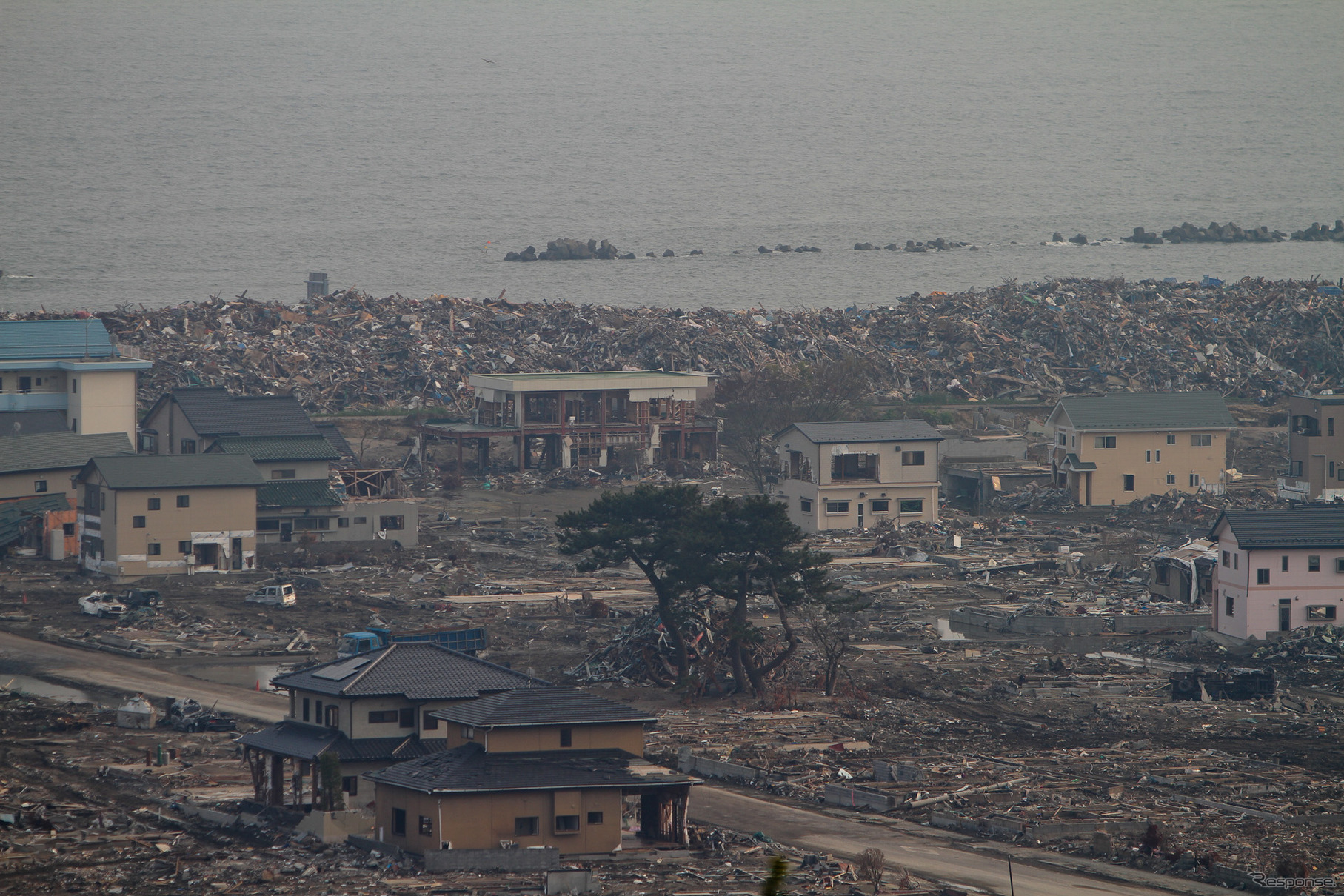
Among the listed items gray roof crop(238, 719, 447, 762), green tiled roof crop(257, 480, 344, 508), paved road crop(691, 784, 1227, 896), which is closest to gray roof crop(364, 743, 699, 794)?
gray roof crop(238, 719, 447, 762)

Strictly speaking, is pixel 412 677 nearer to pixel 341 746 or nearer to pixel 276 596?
pixel 341 746

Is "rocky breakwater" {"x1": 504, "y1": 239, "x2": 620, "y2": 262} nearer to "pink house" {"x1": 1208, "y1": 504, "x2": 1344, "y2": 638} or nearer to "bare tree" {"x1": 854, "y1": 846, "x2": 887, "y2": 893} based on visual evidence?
"pink house" {"x1": 1208, "y1": 504, "x2": 1344, "y2": 638}

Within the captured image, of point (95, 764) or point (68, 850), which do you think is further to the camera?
point (95, 764)

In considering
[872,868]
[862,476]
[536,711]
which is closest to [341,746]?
[536,711]

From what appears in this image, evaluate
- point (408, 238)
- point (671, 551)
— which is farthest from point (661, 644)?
point (408, 238)

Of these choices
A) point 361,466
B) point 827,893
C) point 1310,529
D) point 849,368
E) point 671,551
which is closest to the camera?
point 827,893

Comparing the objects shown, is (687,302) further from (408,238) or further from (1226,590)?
(1226,590)
